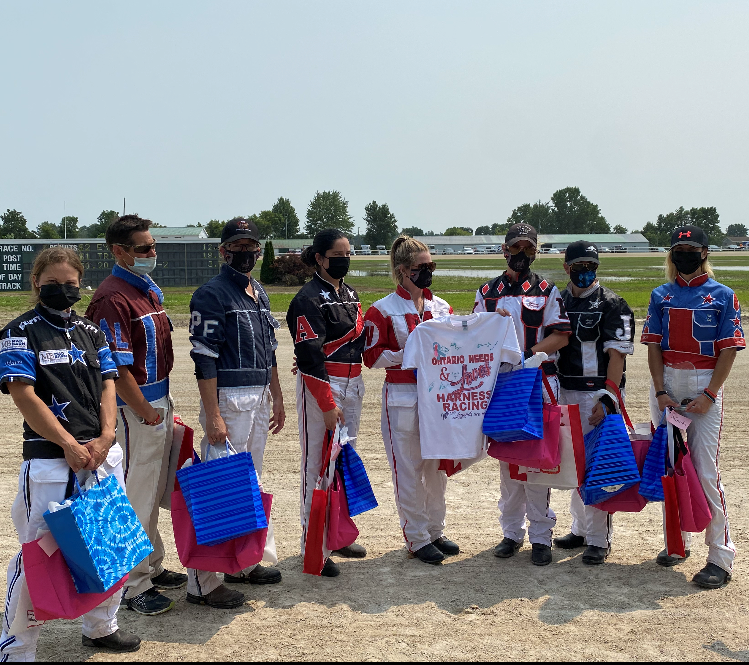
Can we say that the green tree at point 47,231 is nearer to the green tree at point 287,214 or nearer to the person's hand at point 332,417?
the green tree at point 287,214

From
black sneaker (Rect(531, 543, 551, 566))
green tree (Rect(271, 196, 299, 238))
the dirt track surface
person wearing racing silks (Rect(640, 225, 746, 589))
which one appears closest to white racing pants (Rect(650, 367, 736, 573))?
person wearing racing silks (Rect(640, 225, 746, 589))

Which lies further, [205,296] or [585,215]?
[585,215]

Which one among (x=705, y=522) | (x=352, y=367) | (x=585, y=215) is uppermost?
(x=585, y=215)

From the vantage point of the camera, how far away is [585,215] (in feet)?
465

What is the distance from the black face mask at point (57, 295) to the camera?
13.2 feet

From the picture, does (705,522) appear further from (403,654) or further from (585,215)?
(585,215)

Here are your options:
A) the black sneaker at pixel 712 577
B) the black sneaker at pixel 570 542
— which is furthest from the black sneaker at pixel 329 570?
the black sneaker at pixel 712 577

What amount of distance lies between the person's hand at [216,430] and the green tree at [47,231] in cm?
7072

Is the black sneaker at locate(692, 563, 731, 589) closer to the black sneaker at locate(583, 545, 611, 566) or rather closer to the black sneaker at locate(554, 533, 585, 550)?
the black sneaker at locate(583, 545, 611, 566)

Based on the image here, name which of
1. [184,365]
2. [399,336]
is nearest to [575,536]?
[399,336]

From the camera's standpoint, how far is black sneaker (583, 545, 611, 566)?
5.52m

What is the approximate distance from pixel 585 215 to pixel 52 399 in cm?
14525

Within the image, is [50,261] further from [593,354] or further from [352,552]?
[593,354]

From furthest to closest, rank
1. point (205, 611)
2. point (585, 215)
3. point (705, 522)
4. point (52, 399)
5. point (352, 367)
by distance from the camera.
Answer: point (585, 215), point (352, 367), point (705, 522), point (205, 611), point (52, 399)
